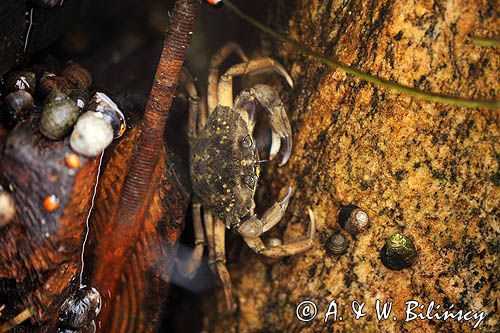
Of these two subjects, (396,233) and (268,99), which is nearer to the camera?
(396,233)

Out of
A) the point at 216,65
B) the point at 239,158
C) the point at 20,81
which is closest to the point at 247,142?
the point at 239,158

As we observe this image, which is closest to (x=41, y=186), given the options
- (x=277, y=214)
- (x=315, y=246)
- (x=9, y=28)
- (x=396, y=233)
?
(x=9, y=28)

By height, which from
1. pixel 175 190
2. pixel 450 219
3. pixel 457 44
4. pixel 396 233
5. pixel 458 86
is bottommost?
pixel 175 190

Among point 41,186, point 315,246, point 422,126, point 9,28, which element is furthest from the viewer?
point 315,246

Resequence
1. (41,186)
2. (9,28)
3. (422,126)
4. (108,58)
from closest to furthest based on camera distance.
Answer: (41,186) → (9,28) → (422,126) → (108,58)

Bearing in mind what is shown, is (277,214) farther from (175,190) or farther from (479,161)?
(479,161)
